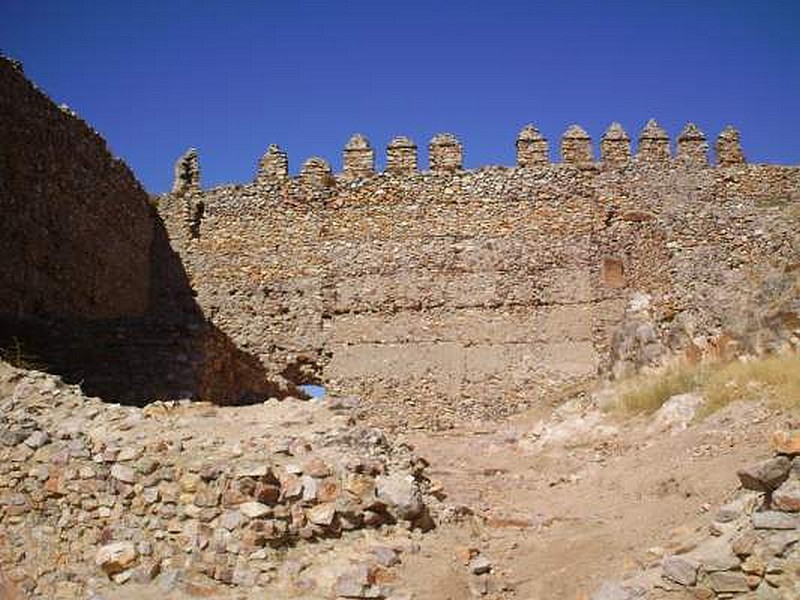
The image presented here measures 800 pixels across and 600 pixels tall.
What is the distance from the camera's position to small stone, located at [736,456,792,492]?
664cm

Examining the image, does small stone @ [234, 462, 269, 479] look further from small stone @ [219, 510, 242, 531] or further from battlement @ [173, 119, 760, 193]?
battlement @ [173, 119, 760, 193]

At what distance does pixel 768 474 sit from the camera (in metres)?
6.71

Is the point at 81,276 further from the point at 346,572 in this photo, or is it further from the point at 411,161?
the point at 346,572

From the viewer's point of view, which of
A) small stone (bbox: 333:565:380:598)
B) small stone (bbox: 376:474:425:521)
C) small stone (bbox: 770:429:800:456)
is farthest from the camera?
small stone (bbox: 376:474:425:521)

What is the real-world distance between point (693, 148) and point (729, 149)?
0.77m

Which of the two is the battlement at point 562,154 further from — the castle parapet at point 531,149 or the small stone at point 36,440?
the small stone at point 36,440

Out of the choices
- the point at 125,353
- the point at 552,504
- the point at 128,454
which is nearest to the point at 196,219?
the point at 125,353

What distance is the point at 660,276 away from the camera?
60.7 feet

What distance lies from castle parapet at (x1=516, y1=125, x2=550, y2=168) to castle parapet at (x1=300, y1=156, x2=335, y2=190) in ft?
12.5

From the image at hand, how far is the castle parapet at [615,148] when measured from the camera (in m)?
19.2

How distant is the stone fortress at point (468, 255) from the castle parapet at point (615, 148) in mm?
28

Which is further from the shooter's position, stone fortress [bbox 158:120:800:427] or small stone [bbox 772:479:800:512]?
stone fortress [bbox 158:120:800:427]

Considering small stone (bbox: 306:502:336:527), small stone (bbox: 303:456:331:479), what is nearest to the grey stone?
small stone (bbox: 306:502:336:527)

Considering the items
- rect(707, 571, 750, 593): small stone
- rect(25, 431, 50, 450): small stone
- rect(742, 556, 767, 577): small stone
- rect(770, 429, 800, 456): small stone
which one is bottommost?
rect(707, 571, 750, 593): small stone
